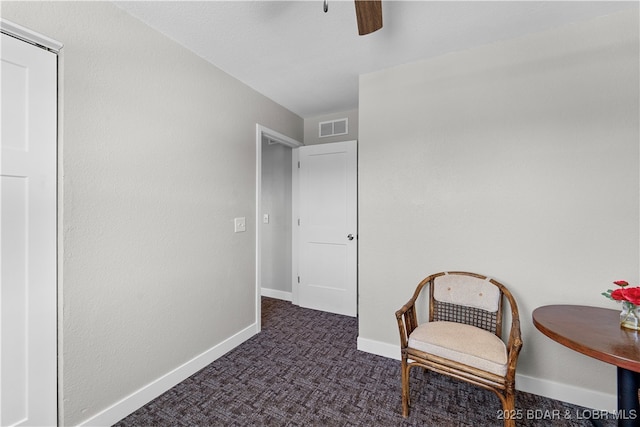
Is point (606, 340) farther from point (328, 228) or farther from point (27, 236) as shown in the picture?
point (27, 236)

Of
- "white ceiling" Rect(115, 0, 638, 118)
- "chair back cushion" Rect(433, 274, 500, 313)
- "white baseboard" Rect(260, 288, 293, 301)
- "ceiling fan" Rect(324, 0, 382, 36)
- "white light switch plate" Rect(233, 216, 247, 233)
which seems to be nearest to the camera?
"ceiling fan" Rect(324, 0, 382, 36)

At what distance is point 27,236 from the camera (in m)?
1.33

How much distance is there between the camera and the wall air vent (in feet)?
11.4

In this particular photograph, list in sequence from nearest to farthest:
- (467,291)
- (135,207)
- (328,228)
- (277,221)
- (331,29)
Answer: (135,207) → (331,29) → (467,291) → (328,228) → (277,221)

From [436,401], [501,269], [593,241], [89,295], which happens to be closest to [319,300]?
[436,401]

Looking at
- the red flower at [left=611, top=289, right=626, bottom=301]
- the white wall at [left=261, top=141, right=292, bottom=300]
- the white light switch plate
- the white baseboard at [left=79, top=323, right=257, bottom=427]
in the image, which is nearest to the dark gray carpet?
the white baseboard at [left=79, top=323, right=257, bottom=427]

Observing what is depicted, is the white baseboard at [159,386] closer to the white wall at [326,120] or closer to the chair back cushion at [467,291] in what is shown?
the chair back cushion at [467,291]

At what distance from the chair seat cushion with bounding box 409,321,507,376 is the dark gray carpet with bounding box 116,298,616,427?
0.43 metres

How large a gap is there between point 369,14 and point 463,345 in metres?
1.82

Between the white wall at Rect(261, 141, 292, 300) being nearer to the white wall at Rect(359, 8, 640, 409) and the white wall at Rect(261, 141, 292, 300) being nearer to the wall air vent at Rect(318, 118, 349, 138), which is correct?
the wall air vent at Rect(318, 118, 349, 138)

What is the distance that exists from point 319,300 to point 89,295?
94.7 inches

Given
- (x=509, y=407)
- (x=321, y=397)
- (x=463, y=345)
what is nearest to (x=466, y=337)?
(x=463, y=345)

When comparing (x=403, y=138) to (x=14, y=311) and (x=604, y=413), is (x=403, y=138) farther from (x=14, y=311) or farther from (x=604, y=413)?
(x=14, y=311)

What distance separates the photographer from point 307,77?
2.57 meters
